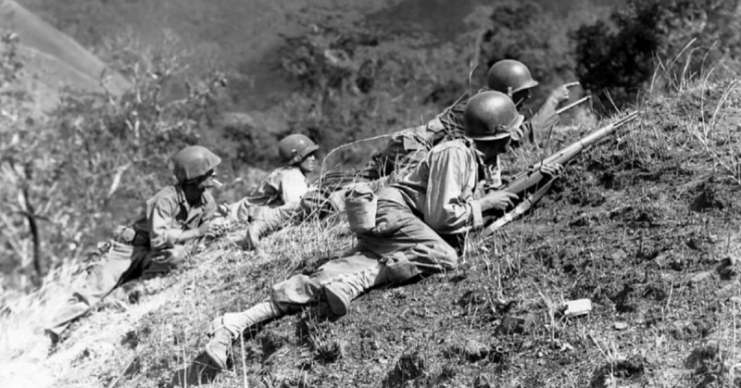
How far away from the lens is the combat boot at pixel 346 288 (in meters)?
6.31

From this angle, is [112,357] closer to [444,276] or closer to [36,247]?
[444,276]

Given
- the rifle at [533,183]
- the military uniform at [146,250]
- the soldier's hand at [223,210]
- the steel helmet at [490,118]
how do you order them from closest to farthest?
the steel helmet at [490,118]
the rifle at [533,183]
the military uniform at [146,250]
the soldier's hand at [223,210]

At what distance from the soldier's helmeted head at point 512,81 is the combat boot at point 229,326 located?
3.38m

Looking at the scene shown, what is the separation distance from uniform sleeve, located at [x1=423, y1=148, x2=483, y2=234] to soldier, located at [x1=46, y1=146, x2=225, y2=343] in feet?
11.1

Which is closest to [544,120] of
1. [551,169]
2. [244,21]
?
[551,169]

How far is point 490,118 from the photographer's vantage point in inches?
263

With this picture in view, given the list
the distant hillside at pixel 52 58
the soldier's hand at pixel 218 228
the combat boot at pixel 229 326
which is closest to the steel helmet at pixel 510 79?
the soldier's hand at pixel 218 228

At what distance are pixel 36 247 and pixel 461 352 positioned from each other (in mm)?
16950

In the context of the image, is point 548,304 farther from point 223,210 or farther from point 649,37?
point 649,37

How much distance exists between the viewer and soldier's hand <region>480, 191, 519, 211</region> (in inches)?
267

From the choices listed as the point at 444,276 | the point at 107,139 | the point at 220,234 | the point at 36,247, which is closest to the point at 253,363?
the point at 444,276

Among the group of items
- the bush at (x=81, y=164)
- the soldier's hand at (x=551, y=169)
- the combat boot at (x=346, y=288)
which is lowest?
the bush at (x=81, y=164)

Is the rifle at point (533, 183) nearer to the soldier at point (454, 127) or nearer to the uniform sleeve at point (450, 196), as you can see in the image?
the uniform sleeve at point (450, 196)

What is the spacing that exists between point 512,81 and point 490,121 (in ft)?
7.77
